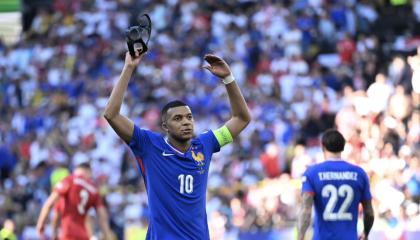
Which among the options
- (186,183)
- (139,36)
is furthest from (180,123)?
(139,36)

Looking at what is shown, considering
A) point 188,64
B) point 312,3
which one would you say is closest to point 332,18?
point 312,3

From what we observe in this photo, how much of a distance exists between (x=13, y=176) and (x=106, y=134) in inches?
83.8

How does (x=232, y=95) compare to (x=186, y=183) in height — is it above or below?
above

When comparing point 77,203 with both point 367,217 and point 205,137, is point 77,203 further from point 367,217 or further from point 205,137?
point 205,137

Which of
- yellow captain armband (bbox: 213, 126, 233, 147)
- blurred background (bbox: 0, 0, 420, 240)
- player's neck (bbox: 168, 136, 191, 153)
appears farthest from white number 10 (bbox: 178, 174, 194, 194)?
blurred background (bbox: 0, 0, 420, 240)

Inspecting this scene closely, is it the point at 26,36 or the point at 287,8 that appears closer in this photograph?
the point at 287,8

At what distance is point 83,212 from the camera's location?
1559 cm

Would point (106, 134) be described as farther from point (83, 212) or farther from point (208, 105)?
point (83, 212)

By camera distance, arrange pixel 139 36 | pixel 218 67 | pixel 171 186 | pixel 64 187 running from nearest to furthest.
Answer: pixel 139 36, pixel 171 186, pixel 218 67, pixel 64 187

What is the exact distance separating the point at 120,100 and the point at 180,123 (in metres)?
0.57

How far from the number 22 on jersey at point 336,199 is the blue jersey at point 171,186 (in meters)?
2.32

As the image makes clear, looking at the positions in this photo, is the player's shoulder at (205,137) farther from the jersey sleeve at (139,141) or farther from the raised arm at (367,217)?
the raised arm at (367,217)

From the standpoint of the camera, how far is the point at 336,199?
35.9 feet

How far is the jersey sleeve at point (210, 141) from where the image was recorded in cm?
909
